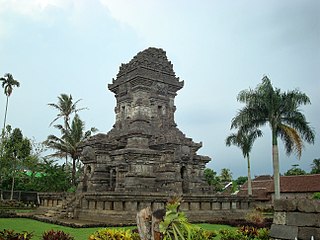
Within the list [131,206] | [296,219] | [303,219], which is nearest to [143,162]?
[131,206]

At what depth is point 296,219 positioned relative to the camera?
28.1 ft

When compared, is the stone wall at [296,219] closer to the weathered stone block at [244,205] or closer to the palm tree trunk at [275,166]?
the palm tree trunk at [275,166]

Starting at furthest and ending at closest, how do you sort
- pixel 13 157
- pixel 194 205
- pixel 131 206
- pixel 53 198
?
pixel 13 157, pixel 53 198, pixel 194 205, pixel 131 206

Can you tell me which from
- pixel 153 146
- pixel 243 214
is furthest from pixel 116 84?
pixel 243 214

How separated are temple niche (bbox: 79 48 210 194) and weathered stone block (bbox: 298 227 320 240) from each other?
503 inches

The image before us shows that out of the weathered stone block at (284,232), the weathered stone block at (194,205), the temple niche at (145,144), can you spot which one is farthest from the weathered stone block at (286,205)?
the temple niche at (145,144)

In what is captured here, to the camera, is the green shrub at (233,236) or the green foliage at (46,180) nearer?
the green shrub at (233,236)

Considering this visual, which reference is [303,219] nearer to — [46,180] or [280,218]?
[280,218]

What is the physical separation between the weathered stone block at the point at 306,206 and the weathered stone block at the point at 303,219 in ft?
0.35

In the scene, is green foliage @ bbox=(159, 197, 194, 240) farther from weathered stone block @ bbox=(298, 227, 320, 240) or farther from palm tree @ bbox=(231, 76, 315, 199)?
palm tree @ bbox=(231, 76, 315, 199)

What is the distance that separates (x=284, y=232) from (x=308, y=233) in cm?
60

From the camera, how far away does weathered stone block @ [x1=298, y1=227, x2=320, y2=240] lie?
26.8ft

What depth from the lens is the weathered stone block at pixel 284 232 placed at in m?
8.52

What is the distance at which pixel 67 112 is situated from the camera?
38156mm
